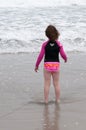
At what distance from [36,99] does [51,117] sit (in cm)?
127

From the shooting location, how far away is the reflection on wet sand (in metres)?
5.71

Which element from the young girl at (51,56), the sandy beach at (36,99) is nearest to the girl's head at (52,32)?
the young girl at (51,56)

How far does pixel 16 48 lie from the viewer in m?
13.8

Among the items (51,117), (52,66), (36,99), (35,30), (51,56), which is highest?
(51,56)

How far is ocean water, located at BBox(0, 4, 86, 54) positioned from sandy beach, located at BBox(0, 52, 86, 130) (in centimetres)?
299

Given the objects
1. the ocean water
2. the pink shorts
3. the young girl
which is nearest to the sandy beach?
the young girl

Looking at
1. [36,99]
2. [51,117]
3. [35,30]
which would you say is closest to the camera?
[51,117]

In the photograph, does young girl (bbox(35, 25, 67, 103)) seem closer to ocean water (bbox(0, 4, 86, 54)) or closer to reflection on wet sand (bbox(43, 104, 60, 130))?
reflection on wet sand (bbox(43, 104, 60, 130))

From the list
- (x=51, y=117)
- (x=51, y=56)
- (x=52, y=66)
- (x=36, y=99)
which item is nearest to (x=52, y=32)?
(x=51, y=56)

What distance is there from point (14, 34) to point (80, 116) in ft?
33.0

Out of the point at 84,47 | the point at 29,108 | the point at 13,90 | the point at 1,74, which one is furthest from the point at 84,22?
the point at 29,108

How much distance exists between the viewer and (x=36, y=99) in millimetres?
7395

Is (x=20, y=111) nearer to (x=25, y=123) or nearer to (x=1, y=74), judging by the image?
(x=25, y=123)

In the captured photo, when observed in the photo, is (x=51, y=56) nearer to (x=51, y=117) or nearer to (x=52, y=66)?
(x=52, y=66)
